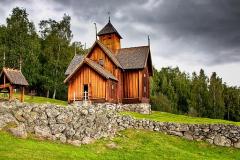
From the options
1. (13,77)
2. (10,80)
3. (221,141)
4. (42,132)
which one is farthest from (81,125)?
(221,141)

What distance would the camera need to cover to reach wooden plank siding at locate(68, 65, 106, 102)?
42.8 metres

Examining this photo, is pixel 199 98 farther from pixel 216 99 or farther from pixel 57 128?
pixel 57 128

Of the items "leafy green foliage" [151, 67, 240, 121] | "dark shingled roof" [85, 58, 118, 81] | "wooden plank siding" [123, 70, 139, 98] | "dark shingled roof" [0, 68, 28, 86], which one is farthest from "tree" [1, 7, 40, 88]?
"leafy green foliage" [151, 67, 240, 121]

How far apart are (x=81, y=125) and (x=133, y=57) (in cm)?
2195

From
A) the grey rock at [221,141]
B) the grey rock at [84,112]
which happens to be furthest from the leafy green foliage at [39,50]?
the grey rock at [221,141]

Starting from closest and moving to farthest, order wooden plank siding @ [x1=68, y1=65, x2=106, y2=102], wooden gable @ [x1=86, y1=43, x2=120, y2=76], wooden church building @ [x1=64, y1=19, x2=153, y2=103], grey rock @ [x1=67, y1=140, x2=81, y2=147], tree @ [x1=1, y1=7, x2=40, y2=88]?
grey rock @ [x1=67, y1=140, x2=81, y2=147] → wooden plank siding @ [x1=68, y1=65, x2=106, y2=102] → wooden church building @ [x1=64, y1=19, x2=153, y2=103] → wooden gable @ [x1=86, y1=43, x2=120, y2=76] → tree @ [x1=1, y1=7, x2=40, y2=88]

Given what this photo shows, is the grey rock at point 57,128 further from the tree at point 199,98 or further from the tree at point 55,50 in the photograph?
the tree at point 199,98

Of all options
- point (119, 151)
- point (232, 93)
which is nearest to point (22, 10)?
point (119, 151)

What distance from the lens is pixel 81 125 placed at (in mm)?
28438

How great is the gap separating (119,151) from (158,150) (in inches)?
129

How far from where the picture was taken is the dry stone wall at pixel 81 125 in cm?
2575

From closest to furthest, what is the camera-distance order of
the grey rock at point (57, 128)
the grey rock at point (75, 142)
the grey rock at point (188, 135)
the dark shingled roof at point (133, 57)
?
the grey rock at point (75, 142) → the grey rock at point (57, 128) → the grey rock at point (188, 135) → the dark shingled roof at point (133, 57)

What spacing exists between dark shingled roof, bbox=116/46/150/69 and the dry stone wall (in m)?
15.2

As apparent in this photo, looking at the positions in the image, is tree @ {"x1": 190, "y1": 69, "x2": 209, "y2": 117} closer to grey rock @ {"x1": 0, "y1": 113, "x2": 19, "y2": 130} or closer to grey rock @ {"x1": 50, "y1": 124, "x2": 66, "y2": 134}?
grey rock @ {"x1": 50, "y1": 124, "x2": 66, "y2": 134}
